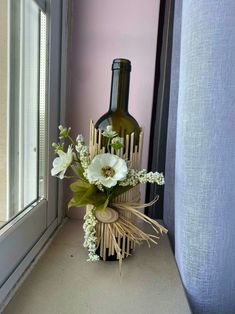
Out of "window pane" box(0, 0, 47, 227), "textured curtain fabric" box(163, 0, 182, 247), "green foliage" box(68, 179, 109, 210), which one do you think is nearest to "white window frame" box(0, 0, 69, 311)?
"window pane" box(0, 0, 47, 227)

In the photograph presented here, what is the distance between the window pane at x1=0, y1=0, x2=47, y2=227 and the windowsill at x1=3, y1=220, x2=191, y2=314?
14 centimetres

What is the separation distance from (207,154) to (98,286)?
330 mm

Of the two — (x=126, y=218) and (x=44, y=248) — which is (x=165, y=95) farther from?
(x=44, y=248)

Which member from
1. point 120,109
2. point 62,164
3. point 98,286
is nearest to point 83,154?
point 62,164

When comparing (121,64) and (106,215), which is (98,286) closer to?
(106,215)

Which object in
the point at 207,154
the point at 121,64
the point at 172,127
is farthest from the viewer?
the point at 172,127

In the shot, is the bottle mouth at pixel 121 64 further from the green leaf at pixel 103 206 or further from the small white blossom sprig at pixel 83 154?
the green leaf at pixel 103 206

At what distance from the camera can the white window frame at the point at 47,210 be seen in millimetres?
491

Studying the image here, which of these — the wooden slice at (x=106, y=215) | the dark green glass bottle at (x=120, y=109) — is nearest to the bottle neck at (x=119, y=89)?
the dark green glass bottle at (x=120, y=109)

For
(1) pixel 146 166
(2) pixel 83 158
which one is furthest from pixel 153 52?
(2) pixel 83 158

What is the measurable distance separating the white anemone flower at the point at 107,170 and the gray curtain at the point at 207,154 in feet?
0.40

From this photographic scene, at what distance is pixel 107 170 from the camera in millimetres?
525

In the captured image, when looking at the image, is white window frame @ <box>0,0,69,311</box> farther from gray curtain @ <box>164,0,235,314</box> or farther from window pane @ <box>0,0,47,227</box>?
gray curtain @ <box>164,0,235,314</box>

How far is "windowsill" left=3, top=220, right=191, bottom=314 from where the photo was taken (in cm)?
45
